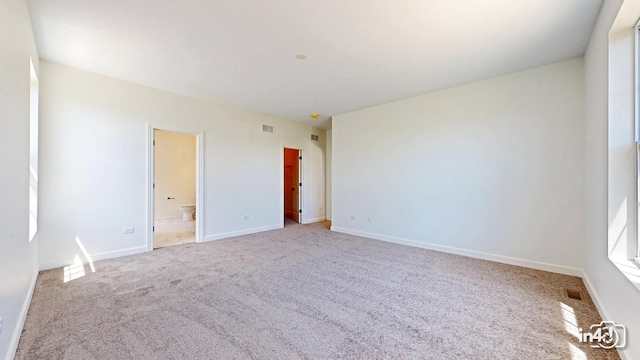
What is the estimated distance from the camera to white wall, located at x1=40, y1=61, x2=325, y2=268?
10.8 feet

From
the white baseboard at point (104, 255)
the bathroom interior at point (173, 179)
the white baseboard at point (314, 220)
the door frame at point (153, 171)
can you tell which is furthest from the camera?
the bathroom interior at point (173, 179)

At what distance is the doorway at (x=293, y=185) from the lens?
6.77m

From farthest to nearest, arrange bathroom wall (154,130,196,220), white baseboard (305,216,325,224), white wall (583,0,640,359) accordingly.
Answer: bathroom wall (154,130,196,220) → white baseboard (305,216,325,224) → white wall (583,0,640,359)

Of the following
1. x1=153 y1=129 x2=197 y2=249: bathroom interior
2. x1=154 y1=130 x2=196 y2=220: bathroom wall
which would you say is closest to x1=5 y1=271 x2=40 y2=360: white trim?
x1=153 y1=129 x2=197 y2=249: bathroom interior

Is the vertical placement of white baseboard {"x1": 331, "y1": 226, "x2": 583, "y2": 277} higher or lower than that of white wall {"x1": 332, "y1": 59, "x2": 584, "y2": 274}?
lower

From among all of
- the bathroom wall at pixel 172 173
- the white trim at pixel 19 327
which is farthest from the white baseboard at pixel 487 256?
the bathroom wall at pixel 172 173

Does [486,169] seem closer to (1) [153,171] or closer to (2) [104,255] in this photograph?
(1) [153,171]

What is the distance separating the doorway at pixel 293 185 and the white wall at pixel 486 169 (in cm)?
206

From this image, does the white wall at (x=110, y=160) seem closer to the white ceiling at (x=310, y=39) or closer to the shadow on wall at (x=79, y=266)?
the shadow on wall at (x=79, y=266)

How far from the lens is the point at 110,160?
3.73 metres

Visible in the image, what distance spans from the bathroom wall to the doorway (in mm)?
2850

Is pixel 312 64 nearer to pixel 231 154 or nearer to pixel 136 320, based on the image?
pixel 231 154

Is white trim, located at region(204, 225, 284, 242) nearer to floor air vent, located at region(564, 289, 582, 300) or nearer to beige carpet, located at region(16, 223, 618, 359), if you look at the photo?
beige carpet, located at region(16, 223, 618, 359)

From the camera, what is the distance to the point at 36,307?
7.45ft
